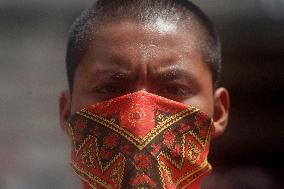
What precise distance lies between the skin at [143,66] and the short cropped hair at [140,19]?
0.03m

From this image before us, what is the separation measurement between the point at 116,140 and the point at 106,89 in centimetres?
17

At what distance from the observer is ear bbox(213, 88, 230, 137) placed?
4.66 feet

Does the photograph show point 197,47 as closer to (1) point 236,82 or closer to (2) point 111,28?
(2) point 111,28

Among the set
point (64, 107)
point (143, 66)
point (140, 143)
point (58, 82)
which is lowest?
point (58, 82)

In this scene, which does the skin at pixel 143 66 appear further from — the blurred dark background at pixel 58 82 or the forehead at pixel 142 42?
the blurred dark background at pixel 58 82

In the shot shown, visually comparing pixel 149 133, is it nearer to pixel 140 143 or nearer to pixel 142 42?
pixel 140 143

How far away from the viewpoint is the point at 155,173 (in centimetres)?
109

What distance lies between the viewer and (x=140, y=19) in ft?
4.25

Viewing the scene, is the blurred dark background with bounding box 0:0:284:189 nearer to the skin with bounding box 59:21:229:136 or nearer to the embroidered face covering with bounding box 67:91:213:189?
the skin with bounding box 59:21:229:136

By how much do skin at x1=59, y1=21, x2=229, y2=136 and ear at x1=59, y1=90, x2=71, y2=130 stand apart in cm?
10

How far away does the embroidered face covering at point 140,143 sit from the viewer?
1096 mm

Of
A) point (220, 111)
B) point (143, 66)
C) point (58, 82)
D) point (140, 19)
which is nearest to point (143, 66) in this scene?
point (143, 66)

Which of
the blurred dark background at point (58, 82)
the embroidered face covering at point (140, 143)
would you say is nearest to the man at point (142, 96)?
the embroidered face covering at point (140, 143)

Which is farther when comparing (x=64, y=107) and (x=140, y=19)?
(x=64, y=107)
